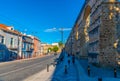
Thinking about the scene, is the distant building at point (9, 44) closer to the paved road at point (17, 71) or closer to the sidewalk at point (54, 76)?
the paved road at point (17, 71)

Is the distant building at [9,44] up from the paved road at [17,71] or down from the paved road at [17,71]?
up

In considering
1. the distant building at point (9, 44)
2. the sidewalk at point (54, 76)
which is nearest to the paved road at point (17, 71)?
the sidewalk at point (54, 76)

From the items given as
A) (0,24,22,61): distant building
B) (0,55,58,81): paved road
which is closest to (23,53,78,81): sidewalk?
(0,55,58,81): paved road

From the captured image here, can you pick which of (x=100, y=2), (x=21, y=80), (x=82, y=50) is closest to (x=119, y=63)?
(x=100, y=2)

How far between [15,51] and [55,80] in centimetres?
4525

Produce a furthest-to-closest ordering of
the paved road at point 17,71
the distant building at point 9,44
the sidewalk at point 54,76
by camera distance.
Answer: the distant building at point 9,44 → the paved road at point 17,71 → the sidewalk at point 54,76

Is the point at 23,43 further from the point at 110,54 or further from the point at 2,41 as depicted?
the point at 110,54

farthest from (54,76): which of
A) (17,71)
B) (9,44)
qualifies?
(9,44)

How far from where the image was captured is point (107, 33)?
23625 mm

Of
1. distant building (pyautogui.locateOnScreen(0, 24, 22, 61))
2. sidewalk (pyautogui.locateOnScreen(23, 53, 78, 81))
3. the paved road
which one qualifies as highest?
distant building (pyautogui.locateOnScreen(0, 24, 22, 61))

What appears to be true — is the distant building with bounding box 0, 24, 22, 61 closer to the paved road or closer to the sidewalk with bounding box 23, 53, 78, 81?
the paved road

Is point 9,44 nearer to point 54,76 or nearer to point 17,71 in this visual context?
point 17,71

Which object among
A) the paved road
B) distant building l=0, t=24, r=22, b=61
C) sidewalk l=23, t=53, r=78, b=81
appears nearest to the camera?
sidewalk l=23, t=53, r=78, b=81

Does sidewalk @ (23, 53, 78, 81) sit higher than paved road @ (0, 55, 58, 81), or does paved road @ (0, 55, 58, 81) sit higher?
paved road @ (0, 55, 58, 81)
